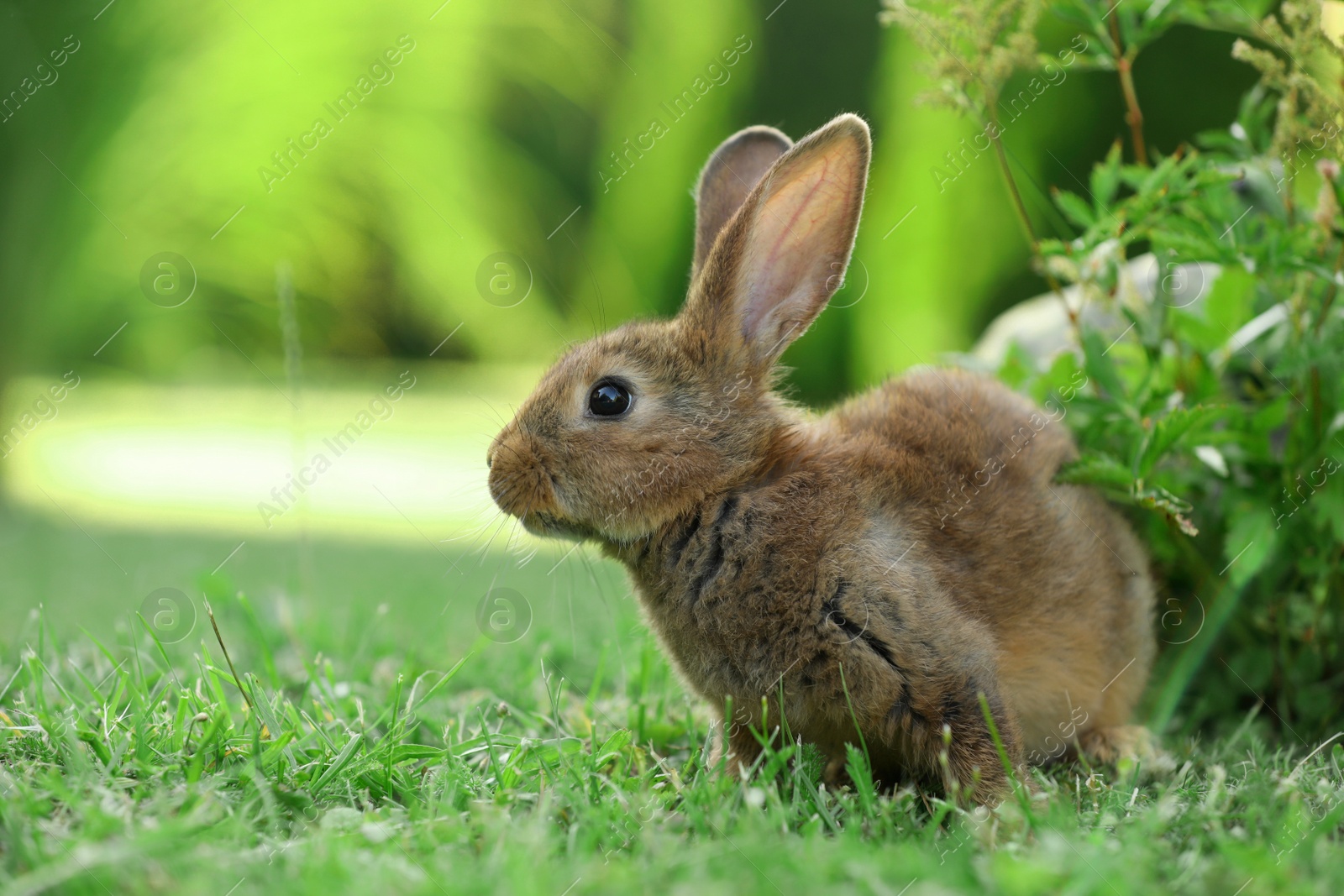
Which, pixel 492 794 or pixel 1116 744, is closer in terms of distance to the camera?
pixel 492 794

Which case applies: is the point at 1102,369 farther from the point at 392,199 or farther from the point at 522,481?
the point at 392,199

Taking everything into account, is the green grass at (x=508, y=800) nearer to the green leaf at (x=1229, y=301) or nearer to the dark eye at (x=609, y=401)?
the dark eye at (x=609, y=401)

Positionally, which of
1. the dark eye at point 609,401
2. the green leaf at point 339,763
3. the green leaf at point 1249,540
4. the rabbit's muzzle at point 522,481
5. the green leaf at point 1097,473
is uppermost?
the dark eye at point 609,401

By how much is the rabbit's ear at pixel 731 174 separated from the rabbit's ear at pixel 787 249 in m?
0.48

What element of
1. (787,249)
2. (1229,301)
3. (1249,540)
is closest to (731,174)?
(787,249)

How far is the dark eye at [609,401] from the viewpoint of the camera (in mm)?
2965

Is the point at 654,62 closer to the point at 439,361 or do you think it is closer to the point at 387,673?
the point at 439,361

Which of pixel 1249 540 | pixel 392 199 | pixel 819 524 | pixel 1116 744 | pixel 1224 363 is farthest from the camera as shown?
pixel 392 199

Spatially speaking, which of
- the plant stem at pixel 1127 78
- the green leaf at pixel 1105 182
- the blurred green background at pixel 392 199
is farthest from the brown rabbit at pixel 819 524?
the blurred green background at pixel 392 199

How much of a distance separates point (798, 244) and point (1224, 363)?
1553 millimetres

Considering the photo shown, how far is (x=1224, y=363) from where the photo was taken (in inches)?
140

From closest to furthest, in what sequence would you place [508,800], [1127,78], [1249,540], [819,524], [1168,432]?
[508,800] → [819,524] → [1168,432] → [1249,540] → [1127,78]

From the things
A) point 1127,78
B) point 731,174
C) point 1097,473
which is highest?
point 731,174

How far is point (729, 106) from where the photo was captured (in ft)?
34.6
